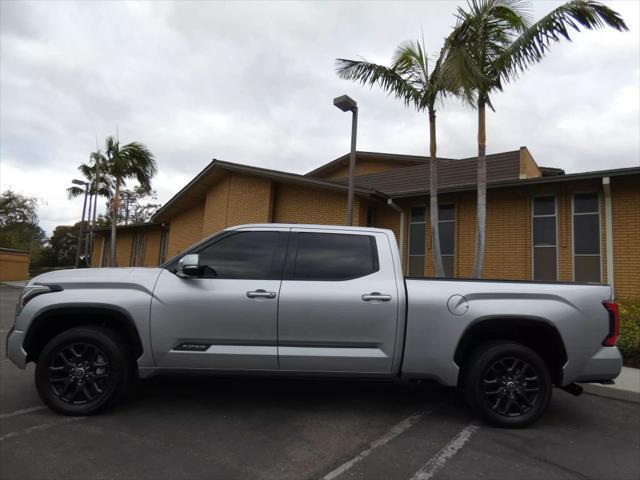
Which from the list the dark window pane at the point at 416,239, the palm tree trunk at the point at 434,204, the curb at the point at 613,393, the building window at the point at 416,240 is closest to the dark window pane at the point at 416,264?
the building window at the point at 416,240

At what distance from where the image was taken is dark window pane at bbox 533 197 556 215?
→ 11.1 meters

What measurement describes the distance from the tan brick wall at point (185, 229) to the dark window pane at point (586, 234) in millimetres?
15329

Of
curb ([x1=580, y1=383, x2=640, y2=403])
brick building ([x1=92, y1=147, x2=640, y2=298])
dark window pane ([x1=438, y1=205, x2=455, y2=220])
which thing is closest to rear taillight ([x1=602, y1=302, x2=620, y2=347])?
curb ([x1=580, y1=383, x2=640, y2=403])

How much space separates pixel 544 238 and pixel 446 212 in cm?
281

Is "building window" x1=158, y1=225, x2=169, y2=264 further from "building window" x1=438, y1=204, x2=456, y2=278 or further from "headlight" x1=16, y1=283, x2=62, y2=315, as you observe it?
"headlight" x1=16, y1=283, x2=62, y2=315

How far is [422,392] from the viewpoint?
504cm

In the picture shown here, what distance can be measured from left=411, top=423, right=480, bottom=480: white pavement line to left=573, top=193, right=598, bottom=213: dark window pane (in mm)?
8880

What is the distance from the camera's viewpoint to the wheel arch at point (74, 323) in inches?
153

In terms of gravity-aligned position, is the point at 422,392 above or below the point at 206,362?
below

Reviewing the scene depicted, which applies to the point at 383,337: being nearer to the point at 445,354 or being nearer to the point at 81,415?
the point at 445,354

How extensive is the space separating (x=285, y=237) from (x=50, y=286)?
2.31 m

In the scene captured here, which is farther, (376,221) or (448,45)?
(376,221)

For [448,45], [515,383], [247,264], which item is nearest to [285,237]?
[247,264]

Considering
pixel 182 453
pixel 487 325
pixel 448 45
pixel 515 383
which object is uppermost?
pixel 448 45
